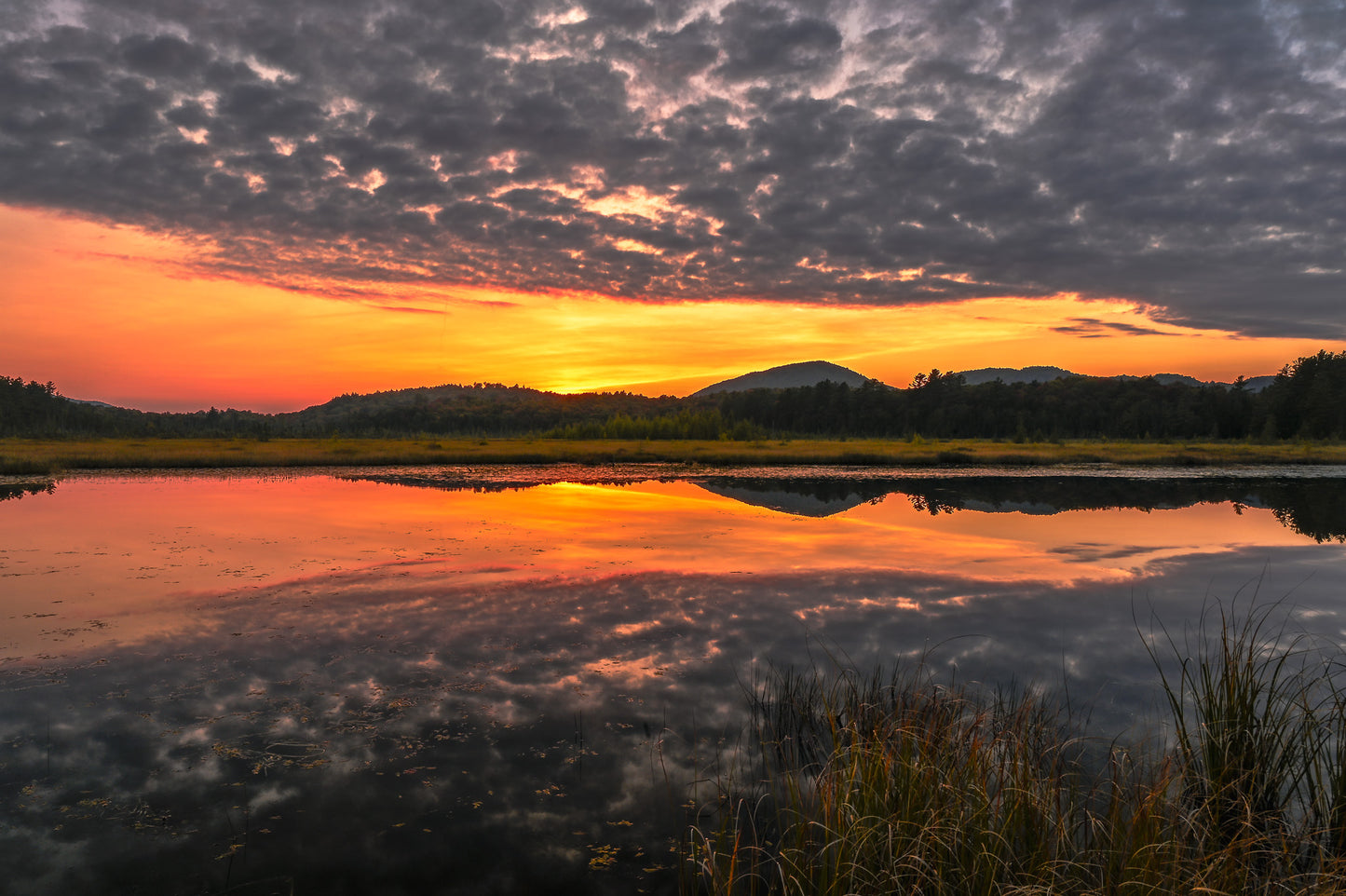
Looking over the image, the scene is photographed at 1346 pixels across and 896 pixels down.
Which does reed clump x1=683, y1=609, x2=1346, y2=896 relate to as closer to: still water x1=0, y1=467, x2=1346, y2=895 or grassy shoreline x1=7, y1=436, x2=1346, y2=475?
still water x1=0, y1=467, x2=1346, y2=895

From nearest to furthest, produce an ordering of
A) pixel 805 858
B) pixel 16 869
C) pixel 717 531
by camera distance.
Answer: pixel 805 858 → pixel 16 869 → pixel 717 531

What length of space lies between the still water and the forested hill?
230 ft

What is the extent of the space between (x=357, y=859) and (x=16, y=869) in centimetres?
229

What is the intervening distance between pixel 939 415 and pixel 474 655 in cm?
11230

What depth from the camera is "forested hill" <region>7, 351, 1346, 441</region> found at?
90188 millimetres

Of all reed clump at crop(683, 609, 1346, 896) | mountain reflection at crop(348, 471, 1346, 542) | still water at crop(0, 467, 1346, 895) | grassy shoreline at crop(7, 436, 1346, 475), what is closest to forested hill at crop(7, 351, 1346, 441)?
grassy shoreline at crop(7, 436, 1346, 475)

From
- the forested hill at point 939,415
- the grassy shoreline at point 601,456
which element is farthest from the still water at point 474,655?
the forested hill at point 939,415

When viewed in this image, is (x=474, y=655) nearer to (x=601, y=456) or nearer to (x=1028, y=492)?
(x=1028, y=492)

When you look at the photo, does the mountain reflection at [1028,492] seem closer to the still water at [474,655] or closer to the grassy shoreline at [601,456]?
the still water at [474,655]

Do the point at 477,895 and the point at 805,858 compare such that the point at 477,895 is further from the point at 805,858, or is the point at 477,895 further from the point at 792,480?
the point at 792,480

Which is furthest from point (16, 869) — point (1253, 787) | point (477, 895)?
point (1253, 787)

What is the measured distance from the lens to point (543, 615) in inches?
464

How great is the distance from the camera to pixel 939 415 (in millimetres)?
112875

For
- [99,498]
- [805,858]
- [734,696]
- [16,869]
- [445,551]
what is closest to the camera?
[805,858]
